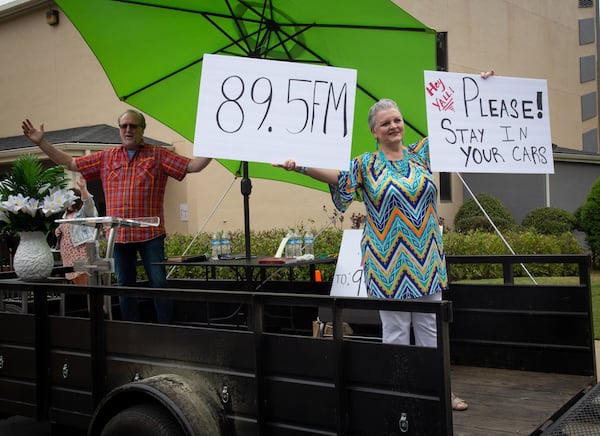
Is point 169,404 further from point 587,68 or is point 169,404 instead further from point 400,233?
point 587,68

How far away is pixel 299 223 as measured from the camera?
1532cm

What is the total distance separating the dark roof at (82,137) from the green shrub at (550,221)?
29.4ft

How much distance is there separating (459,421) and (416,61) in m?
2.91

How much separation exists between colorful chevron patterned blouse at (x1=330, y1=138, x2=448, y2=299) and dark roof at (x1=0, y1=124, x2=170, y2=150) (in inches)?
453

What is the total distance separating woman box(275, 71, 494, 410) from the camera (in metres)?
3.42

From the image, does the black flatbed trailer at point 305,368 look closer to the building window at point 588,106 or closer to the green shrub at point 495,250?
the green shrub at point 495,250

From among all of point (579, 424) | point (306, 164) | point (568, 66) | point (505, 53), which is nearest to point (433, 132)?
point (306, 164)

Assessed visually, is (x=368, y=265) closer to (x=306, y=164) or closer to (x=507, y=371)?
(x=306, y=164)

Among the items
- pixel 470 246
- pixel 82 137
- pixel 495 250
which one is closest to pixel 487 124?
pixel 470 246

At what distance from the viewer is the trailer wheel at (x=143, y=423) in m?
2.97

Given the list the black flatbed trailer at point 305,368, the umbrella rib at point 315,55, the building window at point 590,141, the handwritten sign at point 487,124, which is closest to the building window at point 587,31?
the building window at point 590,141

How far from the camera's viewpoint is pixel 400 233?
3.42m

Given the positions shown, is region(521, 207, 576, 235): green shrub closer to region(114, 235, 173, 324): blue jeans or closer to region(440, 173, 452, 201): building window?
region(440, 173, 452, 201): building window

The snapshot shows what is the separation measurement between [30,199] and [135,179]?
0.71m
